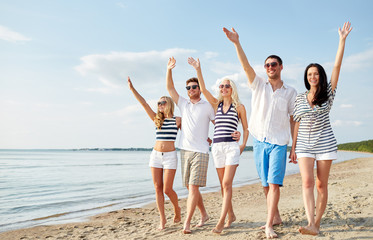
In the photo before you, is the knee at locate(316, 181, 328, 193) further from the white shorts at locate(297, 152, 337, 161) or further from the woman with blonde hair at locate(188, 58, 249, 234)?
the woman with blonde hair at locate(188, 58, 249, 234)

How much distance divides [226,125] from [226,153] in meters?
0.40

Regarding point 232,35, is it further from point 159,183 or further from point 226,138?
point 159,183

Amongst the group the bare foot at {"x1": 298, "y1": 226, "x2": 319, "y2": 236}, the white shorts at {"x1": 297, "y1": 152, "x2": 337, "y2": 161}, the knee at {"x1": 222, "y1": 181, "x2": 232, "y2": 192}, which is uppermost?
the white shorts at {"x1": 297, "y1": 152, "x2": 337, "y2": 161}

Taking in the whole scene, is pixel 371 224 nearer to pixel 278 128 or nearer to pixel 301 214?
pixel 301 214

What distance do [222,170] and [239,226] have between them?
1.15m

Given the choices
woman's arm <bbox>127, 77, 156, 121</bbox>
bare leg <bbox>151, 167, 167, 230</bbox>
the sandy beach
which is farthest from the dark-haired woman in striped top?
woman's arm <bbox>127, 77, 156, 121</bbox>

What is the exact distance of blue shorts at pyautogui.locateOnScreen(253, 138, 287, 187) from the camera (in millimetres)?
4094

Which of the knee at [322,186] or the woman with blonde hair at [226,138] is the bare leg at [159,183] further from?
the knee at [322,186]

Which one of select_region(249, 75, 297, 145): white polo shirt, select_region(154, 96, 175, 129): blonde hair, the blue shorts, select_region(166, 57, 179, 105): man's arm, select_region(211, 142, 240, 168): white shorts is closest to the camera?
the blue shorts

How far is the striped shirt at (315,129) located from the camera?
389 cm

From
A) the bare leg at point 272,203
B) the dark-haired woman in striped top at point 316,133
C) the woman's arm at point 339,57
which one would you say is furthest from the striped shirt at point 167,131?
Result: the woman's arm at point 339,57

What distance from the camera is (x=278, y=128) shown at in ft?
13.8

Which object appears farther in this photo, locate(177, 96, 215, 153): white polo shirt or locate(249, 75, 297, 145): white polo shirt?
locate(177, 96, 215, 153): white polo shirt

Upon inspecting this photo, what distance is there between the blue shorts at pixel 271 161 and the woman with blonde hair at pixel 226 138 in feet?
0.95
